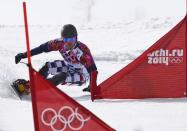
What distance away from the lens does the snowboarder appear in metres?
6.40

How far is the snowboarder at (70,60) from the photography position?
6.40 metres

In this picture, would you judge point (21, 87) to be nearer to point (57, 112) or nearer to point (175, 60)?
point (175, 60)

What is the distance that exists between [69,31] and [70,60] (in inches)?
19.2

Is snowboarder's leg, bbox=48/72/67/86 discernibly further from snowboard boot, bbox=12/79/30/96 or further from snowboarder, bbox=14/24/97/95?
snowboard boot, bbox=12/79/30/96

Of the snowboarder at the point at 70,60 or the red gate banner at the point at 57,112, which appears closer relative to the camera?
the red gate banner at the point at 57,112

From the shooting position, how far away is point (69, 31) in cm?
636

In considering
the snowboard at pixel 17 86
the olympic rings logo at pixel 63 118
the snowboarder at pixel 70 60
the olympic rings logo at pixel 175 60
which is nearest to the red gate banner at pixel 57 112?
the olympic rings logo at pixel 63 118

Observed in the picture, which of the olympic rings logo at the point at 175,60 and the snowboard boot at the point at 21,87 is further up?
the olympic rings logo at the point at 175,60

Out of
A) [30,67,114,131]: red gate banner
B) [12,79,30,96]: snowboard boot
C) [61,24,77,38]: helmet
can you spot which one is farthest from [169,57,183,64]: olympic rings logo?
[30,67,114,131]: red gate banner

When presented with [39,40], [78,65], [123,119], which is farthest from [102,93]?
[39,40]

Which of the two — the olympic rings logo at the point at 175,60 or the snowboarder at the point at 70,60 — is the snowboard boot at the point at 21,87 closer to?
the snowboarder at the point at 70,60

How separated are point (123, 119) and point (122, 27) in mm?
14522

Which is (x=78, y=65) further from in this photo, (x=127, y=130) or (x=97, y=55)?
(x=97, y=55)

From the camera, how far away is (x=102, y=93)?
6.06 m
